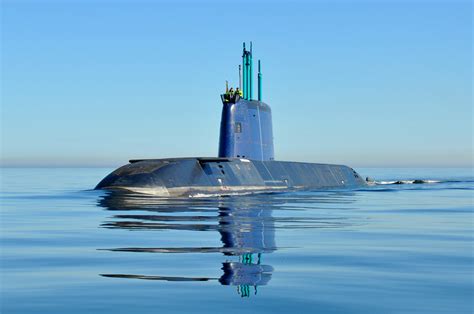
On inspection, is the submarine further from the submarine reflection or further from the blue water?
the blue water

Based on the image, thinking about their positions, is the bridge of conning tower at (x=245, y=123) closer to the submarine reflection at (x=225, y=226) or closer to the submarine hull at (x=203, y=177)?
the submarine hull at (x=203, y=177)

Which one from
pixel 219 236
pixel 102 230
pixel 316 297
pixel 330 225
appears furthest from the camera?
pixel 330 225

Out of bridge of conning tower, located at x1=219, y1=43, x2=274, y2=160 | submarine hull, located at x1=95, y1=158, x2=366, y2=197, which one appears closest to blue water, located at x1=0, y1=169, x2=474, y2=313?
submarine hull, located at x1=95, y1=158, x2=366, y2=197

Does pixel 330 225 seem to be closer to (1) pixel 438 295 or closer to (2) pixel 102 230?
(2) pixel 102 230

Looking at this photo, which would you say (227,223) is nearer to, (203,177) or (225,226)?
(225,226)

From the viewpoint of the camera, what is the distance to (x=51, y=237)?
16625 mm

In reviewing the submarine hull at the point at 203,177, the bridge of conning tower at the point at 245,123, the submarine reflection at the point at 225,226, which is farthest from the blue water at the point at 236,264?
the bridge of conning tower at the point at 245,123

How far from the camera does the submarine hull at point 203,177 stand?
3391 centimetres

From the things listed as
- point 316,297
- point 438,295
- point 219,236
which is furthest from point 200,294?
point 219,236

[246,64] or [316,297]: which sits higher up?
[246,64]

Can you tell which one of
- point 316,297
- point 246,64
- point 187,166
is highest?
point 246,64

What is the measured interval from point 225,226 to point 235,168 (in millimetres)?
20626

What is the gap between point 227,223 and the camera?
19797 millimetres

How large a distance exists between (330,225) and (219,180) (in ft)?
59.0
